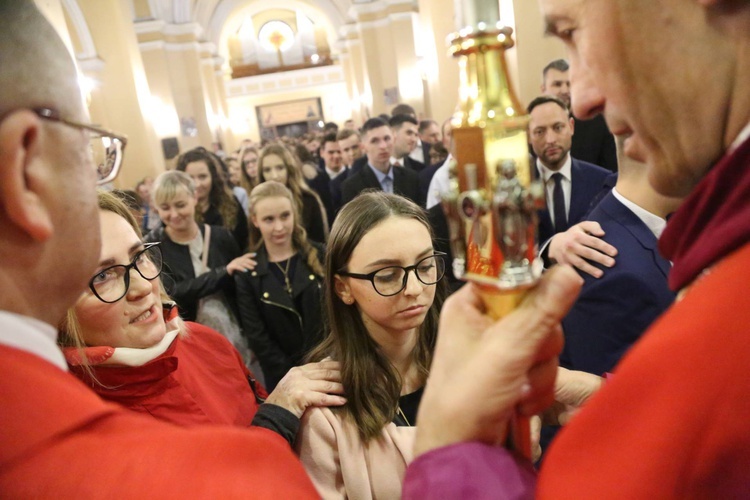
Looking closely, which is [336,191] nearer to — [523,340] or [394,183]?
[394,183]

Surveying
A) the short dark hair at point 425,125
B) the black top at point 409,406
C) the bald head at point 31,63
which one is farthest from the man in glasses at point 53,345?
the short dark hair at point 425,125

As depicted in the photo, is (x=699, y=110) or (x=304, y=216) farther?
(x=304, y=216)

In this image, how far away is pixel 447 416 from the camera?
0.72 m

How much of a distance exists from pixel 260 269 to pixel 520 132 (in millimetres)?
2316

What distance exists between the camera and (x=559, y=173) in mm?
2904

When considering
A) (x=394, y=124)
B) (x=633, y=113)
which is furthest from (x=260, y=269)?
(x=394, y=124)

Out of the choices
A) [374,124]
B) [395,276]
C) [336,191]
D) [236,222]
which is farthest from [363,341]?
[336,191]

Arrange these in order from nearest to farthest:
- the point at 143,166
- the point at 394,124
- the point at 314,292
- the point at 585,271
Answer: the point at 585,271 → the point at 314,292 → the point at 394,124 → the point at 143,166

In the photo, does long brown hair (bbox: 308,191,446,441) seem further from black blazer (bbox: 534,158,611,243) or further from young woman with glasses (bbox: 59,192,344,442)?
black blazer (bbox: 534,158,611,243)

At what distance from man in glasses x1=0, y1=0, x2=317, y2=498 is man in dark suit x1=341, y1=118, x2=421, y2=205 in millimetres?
3582

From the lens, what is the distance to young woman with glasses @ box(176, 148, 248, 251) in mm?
4027

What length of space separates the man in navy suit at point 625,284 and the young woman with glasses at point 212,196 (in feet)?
9.33

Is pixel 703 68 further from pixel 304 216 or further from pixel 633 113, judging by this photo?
pixel 304 216

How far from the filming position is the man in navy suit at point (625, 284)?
153 cm
